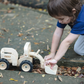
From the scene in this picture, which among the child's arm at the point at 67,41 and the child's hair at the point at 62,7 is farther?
the child's arm at the point at 67,41

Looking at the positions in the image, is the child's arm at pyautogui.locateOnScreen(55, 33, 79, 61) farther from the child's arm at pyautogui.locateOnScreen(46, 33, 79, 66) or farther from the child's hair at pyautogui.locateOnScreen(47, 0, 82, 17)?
the child's hair at pyautogui.locateOnScreen(47, 0, 82, 17)

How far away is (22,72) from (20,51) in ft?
1.99

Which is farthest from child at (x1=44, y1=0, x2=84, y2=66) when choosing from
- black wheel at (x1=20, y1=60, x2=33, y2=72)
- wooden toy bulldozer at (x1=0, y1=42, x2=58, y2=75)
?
black wheel at (x1=20, y1=60, x2=33, y2=72)

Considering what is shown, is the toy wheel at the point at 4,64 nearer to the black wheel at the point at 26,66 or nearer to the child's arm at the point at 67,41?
the black wheel at the point at 26,66

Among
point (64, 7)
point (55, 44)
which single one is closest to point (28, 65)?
point (55, 44)

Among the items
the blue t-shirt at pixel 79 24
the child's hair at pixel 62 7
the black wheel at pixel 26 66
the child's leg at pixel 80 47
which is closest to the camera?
the child's hair at pixel 62 7

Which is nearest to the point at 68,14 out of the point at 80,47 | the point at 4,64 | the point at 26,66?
the point at 80,47

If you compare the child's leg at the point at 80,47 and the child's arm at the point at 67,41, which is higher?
the child's arm at the point at 67,41

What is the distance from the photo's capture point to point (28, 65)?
209cm

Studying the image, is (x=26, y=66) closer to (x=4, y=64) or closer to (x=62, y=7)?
(x=4, y=64)

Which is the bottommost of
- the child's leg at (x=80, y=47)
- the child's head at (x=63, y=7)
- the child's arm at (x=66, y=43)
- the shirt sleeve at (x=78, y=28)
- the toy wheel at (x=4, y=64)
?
the toy wheel at (x=4, y=64)

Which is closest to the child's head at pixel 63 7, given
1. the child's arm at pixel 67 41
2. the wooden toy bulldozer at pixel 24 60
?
the child's arm at pixel 67 41

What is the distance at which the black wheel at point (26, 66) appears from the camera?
2.06 metres

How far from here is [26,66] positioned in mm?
2107
